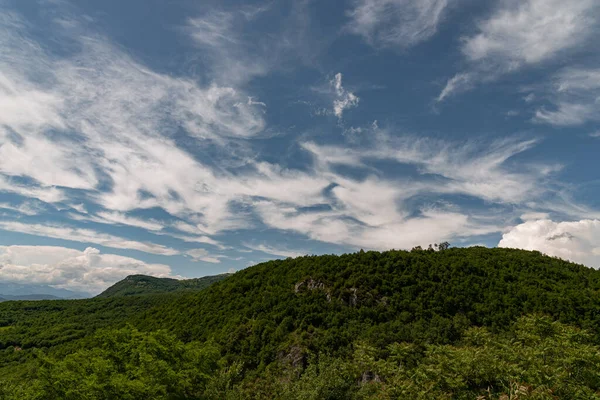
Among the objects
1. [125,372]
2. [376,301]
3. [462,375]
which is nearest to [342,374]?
[462,375]

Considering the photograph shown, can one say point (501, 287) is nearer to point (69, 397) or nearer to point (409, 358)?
point (409, 358)

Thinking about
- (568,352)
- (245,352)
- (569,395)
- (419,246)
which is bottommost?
(245,352)

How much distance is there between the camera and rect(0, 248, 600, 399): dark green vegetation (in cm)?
3166

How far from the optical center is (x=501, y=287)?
68.1 meters

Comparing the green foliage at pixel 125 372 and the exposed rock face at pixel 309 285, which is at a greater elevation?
the exposed rock face at pixel 309 285

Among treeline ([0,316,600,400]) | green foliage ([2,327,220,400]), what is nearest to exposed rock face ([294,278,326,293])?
treeline ([0,316,600,400])

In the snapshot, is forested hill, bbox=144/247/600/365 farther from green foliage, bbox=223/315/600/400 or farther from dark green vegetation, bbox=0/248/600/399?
green foliage, bbox=223/315/600/400

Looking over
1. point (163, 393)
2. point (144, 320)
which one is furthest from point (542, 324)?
point (144, 320)

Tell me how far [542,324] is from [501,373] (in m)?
24.6

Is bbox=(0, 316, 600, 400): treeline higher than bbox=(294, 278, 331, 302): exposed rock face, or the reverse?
bbox=(294, 278, 331, 302): exposed rock face

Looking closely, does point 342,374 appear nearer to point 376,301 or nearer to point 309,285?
point 376,301

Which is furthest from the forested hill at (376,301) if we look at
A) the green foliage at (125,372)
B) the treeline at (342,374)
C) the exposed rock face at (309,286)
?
the green foliage at (125,372)

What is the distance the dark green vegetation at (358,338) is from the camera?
3166cm

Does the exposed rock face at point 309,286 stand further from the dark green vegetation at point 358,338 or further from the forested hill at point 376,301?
the dark green vegetation at point 358,338
